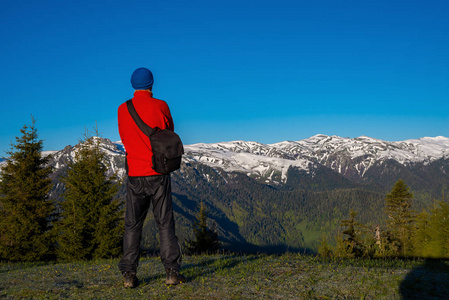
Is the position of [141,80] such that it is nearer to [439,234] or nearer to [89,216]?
[89,216]

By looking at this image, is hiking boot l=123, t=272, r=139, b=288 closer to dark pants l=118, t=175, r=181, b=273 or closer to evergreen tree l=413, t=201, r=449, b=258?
dark pants l=118, t=175, r=181, b=273

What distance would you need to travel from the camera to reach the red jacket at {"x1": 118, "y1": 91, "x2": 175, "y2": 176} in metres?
6.95

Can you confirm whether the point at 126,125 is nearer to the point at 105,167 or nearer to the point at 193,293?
the point at 193,293

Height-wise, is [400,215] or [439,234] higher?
[400,215]

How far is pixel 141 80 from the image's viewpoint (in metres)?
7.27

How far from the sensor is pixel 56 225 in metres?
27.7

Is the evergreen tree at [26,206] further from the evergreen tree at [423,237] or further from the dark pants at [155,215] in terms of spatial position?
the evergreen tree at [423,237]

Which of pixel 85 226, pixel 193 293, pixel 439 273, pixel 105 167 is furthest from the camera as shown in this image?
pixel 105 167

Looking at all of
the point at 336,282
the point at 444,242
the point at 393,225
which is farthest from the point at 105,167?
the point at 393,225

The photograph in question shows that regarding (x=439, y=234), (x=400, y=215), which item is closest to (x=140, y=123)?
(x=439, y=234)

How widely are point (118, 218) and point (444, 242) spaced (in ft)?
97.4

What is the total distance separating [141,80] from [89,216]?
23.0m

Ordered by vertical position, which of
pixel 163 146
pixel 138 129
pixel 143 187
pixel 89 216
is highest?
pixel 138 129

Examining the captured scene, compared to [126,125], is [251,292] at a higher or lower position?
lower
